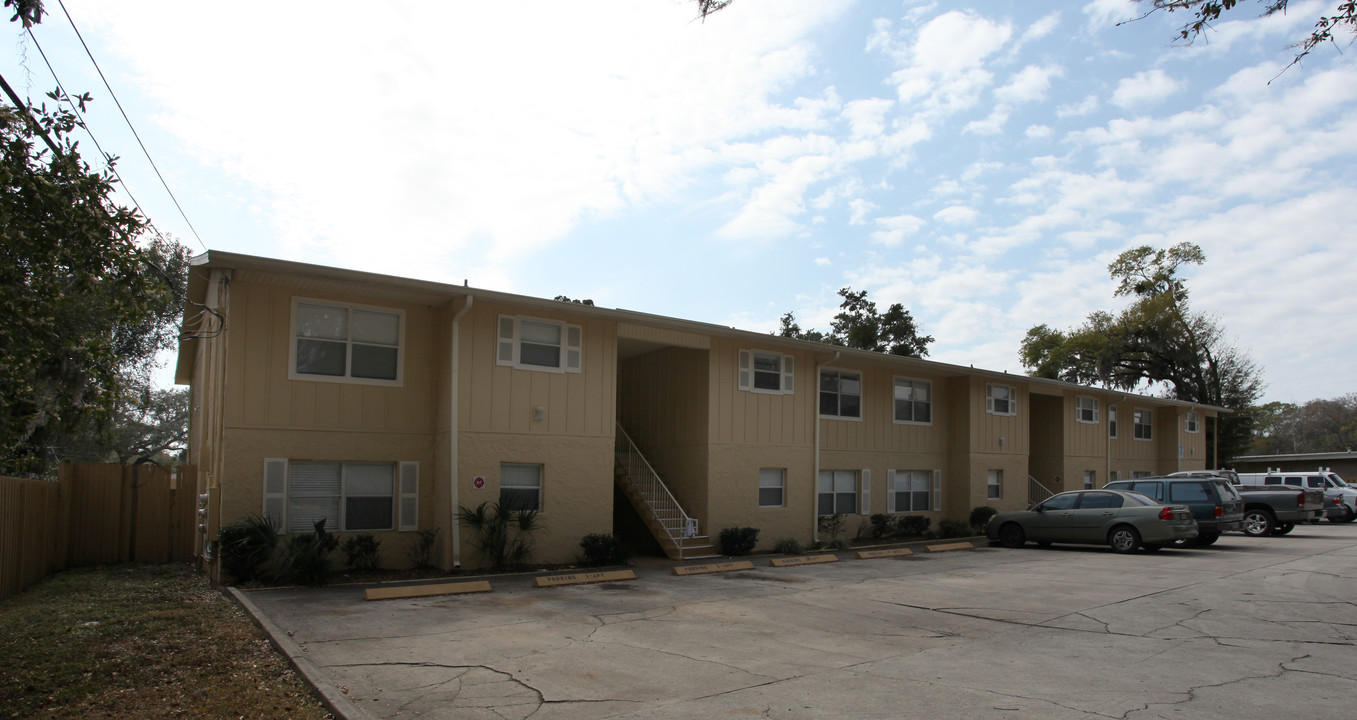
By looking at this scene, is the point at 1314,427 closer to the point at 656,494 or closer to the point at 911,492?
the point at 911,492

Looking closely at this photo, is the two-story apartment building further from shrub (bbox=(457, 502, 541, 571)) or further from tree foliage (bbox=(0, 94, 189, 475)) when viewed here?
tree foliage (bbox=(0, 94, 189, 475))

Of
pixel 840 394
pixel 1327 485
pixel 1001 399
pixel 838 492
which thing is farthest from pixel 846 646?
pixel 1327 485

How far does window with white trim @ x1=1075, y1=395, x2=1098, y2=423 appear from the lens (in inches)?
1098

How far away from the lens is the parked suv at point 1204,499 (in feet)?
62.6

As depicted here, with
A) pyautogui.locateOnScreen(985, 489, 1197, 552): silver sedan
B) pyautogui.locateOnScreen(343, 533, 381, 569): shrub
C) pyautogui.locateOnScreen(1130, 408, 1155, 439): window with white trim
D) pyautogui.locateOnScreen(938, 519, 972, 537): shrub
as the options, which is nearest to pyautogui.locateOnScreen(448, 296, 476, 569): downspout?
pyautogui.locateOnScreen(343, 533, 381, 569): shrub

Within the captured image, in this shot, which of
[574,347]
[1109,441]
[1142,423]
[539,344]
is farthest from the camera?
[1142,423]

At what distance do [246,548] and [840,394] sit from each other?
14021 mm

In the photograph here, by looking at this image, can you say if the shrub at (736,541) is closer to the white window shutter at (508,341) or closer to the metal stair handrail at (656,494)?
the metal stair handrail at (656,494)

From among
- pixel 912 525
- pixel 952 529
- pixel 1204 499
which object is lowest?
pixel 952 529

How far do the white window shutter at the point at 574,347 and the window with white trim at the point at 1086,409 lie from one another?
19331 millimetres

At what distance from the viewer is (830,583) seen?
13.6m

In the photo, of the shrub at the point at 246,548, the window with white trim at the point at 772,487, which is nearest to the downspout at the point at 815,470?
the window with white trim at the point at 772,487

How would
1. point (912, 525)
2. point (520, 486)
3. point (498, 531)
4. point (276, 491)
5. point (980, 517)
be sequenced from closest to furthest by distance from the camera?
point (276, 491) < point (498, 531) < point (520, 486) < point (912, 525) < point (980, 517)

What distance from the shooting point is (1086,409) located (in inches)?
1113
